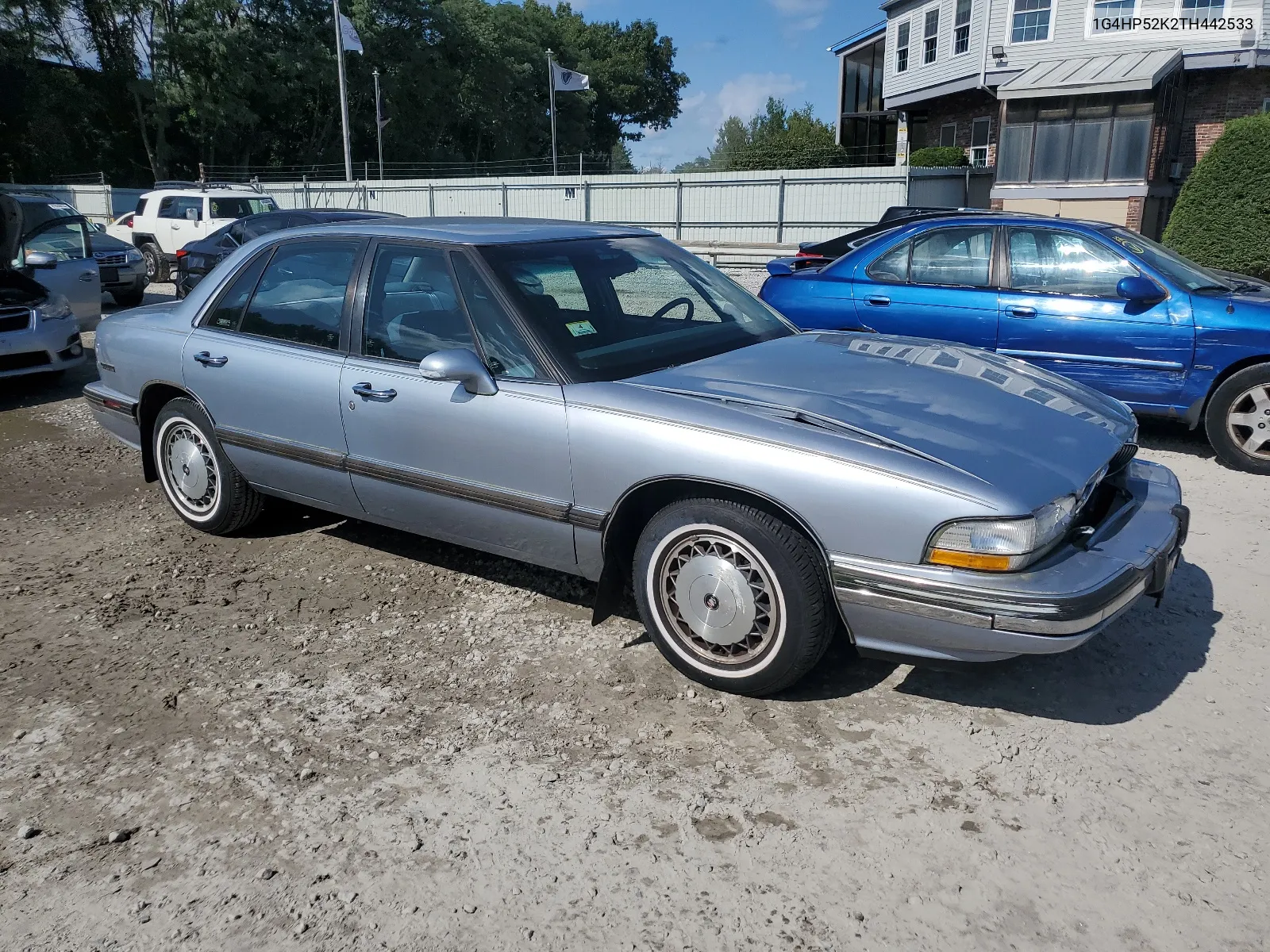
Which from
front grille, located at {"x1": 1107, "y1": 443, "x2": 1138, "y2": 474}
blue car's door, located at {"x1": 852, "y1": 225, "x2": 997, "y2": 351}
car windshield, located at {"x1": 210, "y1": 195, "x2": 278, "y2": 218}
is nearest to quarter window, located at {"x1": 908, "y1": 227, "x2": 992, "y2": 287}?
blue car's door, located at {"x1": 852, "y1": 225, "x2": 997, "y2": 351}

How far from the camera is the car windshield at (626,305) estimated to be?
3.94m

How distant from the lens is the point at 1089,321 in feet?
21.5

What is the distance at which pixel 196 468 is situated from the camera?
17.0 ft

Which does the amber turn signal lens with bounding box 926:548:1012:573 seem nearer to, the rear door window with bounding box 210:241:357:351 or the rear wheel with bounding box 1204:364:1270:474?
the rear door window with bounding box 210:241:357:351

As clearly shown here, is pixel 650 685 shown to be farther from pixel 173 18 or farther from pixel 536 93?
A: pixel 536 93

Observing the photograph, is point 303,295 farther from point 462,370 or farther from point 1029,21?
point 1029,21

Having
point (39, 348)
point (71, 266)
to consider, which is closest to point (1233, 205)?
point (71, 266)

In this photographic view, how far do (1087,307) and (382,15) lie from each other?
49.5 metres

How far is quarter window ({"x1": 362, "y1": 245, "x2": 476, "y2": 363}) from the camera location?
13.5 feet

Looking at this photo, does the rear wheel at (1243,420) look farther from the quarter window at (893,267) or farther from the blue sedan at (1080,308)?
the quarter window at (893,267)

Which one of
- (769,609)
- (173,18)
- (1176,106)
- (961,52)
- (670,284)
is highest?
(173,18)

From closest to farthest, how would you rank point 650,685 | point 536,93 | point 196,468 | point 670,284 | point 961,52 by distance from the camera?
point 650,685 → point 670,284 → point 196,468 → point 961,52 → point 536,93

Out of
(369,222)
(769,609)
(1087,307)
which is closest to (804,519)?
(769,609)

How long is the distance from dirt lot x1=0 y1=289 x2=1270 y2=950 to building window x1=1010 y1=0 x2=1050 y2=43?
84.3ft
